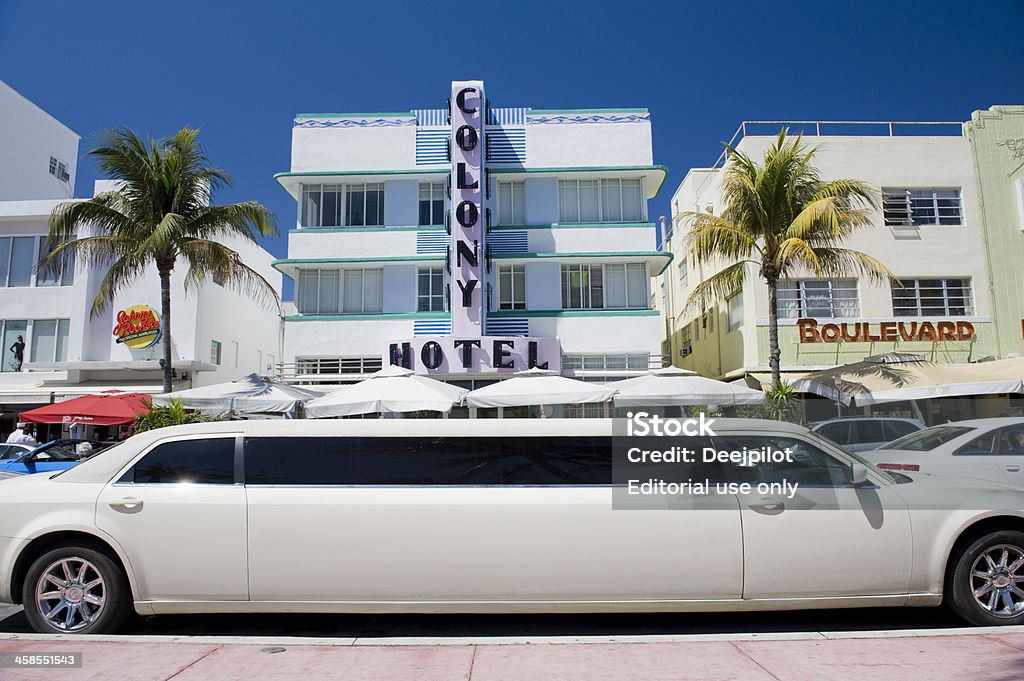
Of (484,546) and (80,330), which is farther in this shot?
(80,330)

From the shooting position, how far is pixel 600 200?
24266mm

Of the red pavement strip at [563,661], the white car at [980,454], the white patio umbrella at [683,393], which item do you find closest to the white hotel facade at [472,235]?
the white patio umbrella at [683,393]

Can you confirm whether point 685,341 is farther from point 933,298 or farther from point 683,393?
point 683,393

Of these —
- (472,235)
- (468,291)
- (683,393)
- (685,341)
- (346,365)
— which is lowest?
(683,393)

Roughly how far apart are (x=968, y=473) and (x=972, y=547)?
15.6 ft

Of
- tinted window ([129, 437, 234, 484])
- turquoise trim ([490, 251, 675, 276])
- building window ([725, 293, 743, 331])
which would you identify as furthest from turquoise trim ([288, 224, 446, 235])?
tinted window ([129, 437, 234, 484])

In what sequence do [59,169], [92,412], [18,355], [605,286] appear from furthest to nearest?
[59,169], [18,355], [605,286], [92,412]

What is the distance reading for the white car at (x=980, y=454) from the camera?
9688 millimetres

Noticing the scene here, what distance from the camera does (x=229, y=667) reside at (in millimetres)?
4797

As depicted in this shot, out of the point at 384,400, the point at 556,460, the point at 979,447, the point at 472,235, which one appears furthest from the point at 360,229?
the point at 556,460

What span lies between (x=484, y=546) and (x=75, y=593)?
3.07m

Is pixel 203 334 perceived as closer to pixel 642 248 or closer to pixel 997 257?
pixel 642 248

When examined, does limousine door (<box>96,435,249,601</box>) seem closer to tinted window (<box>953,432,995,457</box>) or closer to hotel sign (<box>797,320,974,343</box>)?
tinted window (<box>953,432,995,457</box>)

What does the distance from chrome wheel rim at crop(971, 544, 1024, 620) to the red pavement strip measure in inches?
13.1
